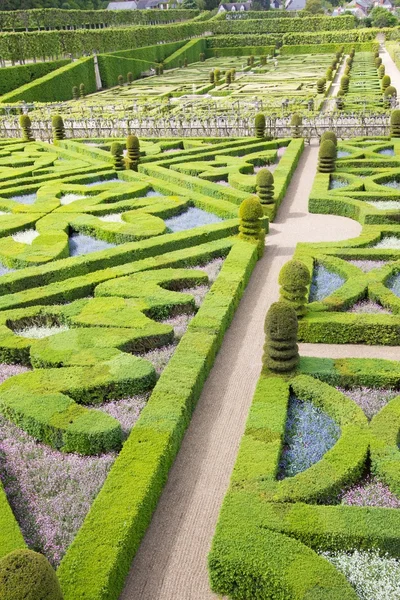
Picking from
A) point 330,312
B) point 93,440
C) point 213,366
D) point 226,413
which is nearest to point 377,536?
point 226,413

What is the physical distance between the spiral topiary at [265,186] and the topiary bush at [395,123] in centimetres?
1119

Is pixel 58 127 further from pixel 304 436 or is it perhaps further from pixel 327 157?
pixel 304 436

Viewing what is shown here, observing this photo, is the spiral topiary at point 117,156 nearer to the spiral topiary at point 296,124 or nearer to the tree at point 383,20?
the spiral topiary at point 296,124

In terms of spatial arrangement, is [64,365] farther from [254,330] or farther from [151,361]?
[254,330]

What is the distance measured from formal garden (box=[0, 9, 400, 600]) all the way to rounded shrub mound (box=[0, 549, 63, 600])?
2 centimetres

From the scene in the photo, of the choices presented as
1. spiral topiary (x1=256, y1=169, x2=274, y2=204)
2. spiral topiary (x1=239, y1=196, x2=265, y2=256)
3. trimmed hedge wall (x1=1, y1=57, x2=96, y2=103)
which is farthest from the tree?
spiral topiary (x1=239, y1=196, x2=265, y2=256)

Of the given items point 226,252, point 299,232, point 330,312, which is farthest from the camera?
point 299,232

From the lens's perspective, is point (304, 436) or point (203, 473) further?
point (304, 436)

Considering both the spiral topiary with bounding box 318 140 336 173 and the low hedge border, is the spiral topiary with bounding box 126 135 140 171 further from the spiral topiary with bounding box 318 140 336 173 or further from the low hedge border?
the low hedge border

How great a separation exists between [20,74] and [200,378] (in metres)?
48.7

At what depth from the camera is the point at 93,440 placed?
8336mm

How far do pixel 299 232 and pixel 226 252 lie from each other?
3247 millimetres

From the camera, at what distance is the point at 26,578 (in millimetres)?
4707

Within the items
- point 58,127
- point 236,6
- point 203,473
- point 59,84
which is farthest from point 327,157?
point 236,6
